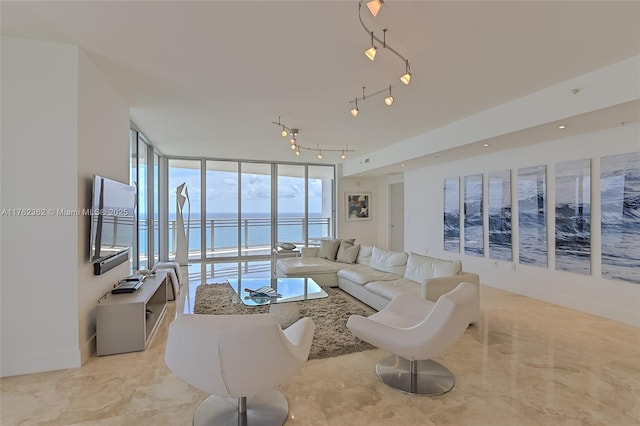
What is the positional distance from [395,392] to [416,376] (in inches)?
10.2

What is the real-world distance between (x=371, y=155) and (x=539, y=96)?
4.11 m

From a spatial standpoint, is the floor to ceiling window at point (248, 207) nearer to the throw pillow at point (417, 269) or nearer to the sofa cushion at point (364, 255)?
the sofa cushion at point (364, 255)

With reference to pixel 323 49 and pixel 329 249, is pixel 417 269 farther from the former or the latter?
pixel 323 49

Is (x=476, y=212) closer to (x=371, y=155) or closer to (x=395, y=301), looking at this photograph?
(x=371, y=155)

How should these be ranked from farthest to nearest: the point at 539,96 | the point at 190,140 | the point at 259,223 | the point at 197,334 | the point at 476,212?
the point at 259,223 → the point at 190,140 → the point at 476,212 → the point at 539,96 → the point at 197,334

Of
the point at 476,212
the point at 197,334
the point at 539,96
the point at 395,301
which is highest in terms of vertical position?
the point at 539,96

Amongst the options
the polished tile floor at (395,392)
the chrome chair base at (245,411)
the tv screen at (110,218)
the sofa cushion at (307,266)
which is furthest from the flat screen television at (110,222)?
the sofa cushion at (307,266)

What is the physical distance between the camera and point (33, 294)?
8.43 feet

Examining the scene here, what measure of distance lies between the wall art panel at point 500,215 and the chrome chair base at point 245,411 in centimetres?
446

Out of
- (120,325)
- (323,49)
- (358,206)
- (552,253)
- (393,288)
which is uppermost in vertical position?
(323,49)

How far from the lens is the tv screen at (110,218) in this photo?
2863mm

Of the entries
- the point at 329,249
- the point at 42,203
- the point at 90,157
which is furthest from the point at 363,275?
the point at 42,203

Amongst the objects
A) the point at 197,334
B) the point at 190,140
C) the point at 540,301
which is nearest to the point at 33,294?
the point at 197,334

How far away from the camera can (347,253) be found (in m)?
5.59
